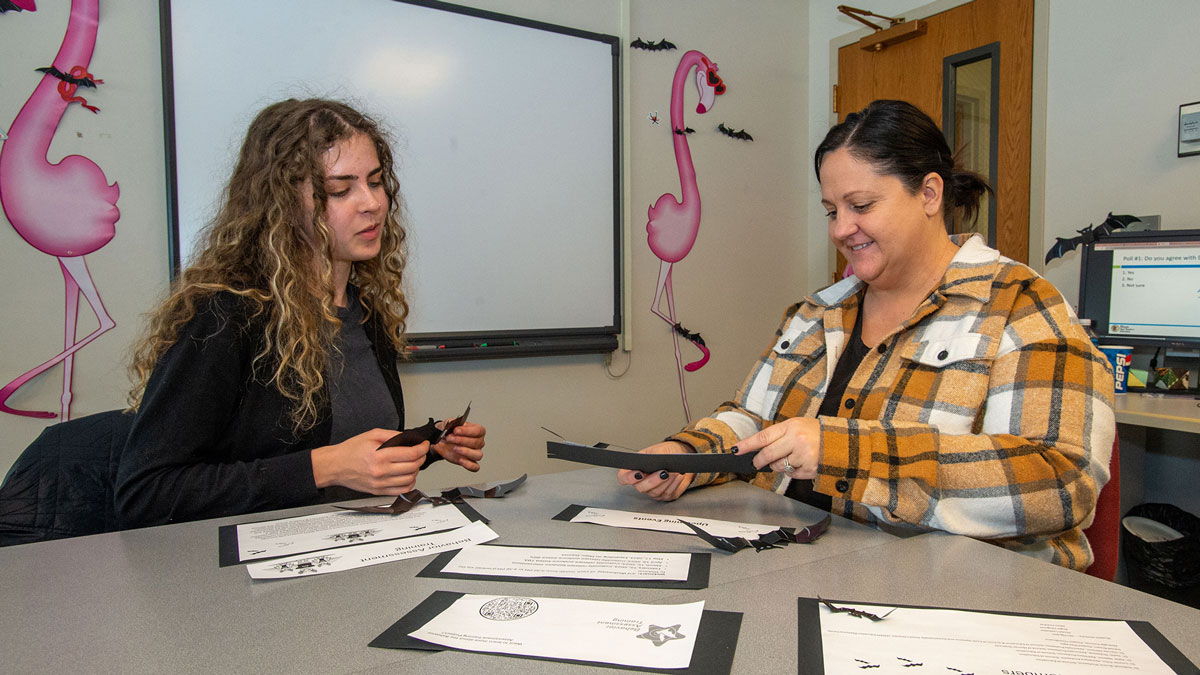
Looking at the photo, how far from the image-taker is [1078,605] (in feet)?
2.70

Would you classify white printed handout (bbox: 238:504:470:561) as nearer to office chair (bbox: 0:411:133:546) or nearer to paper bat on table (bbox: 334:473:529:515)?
paper bat on table (bbox: 334:473:529:515)

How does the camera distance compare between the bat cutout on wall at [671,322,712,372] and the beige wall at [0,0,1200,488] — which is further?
the bat cutout on wall at [671,322,712,372]

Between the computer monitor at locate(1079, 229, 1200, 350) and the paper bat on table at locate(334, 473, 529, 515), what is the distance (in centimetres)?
215

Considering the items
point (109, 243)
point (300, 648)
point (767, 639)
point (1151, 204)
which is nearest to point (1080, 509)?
point (767, 639)

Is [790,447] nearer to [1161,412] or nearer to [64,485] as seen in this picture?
[64,485]

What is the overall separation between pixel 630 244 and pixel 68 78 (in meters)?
2.01

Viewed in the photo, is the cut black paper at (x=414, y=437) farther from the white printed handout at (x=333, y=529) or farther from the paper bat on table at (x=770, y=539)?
the paper bat on table at (x=770, y=539)

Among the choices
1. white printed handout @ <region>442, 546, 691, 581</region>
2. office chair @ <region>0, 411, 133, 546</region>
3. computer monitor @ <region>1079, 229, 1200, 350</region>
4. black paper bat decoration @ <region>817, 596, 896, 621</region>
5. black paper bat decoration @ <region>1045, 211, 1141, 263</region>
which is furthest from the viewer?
black paper bat decoration @ <region>1045, 211, 1141, 263</region>

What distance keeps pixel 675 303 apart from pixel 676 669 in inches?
108

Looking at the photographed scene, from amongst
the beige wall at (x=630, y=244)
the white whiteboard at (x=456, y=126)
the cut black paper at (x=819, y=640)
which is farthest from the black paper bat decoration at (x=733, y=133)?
the cut black paper at (x=819, y=640)

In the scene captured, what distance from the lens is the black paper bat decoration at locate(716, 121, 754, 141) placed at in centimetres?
347

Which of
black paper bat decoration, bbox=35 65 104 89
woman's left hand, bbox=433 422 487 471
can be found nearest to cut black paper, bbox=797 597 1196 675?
woman's left hand, bbox=433 422 487 471

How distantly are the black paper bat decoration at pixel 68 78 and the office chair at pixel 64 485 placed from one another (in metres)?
1.39

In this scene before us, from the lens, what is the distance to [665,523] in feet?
3.76
